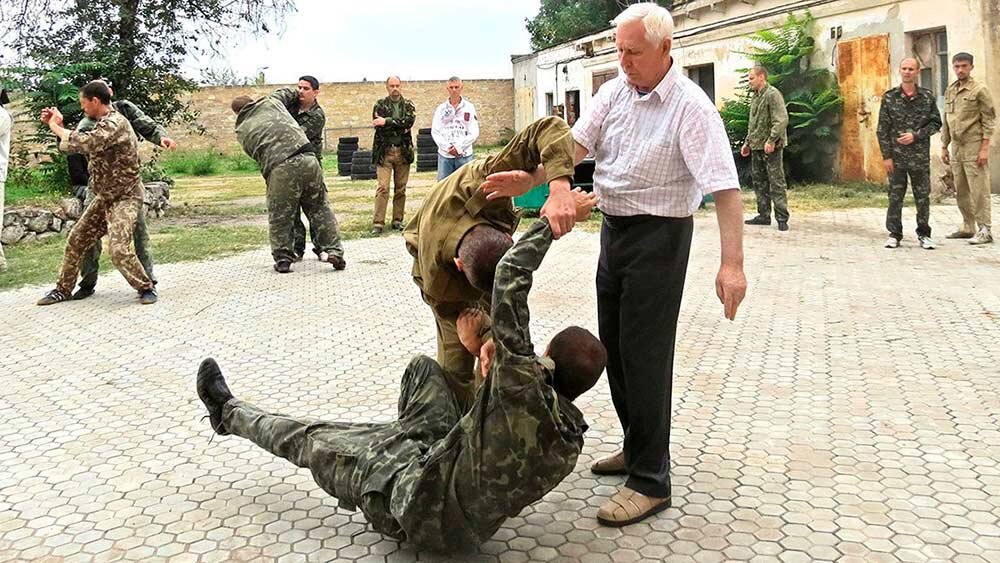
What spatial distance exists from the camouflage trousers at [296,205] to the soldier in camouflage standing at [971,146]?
6501 mm

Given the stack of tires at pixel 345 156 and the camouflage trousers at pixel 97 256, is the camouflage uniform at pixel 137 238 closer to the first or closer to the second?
the camouflage trousers at pixel 97 256

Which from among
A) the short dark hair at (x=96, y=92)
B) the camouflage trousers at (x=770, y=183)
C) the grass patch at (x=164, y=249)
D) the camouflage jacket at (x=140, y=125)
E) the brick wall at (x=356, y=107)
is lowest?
the grass patch at (x=164, y=249)

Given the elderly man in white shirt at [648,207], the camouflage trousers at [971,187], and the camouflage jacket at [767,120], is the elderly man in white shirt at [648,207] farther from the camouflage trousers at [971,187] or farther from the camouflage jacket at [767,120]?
the camouflage jacket at [767,120]

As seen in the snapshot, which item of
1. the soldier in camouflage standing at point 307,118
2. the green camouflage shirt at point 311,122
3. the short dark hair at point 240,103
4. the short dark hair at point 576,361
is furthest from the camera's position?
the green camouflage shirt at point 311,122

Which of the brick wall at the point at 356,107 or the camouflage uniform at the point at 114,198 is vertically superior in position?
the brick wall at the point at 356,107

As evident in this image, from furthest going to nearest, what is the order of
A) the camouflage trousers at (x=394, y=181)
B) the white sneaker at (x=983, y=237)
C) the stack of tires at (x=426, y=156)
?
the stack of tires at (x=426, y=156) → the camouflage trousers at (x=394, y=181) → the white sneaker at (x=983, y=237)

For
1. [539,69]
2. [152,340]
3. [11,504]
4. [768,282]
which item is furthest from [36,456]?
[539,69]

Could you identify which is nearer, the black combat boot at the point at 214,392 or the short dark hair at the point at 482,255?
the short dark hair at the point at 482,255

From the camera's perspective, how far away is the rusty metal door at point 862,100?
14836mm

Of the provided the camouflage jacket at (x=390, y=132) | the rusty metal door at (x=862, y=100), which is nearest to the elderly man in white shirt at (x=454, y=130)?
the camouflage jacket at (x=390, y=132)

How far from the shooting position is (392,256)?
10.3 m

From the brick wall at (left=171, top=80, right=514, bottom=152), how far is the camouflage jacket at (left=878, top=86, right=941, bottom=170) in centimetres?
2756

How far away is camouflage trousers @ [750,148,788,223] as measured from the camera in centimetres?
1116

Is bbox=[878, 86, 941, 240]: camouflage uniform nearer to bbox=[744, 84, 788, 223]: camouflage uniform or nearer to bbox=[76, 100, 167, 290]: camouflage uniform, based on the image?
bbox=[744, 84, 788, 223]: camouflage uniform
